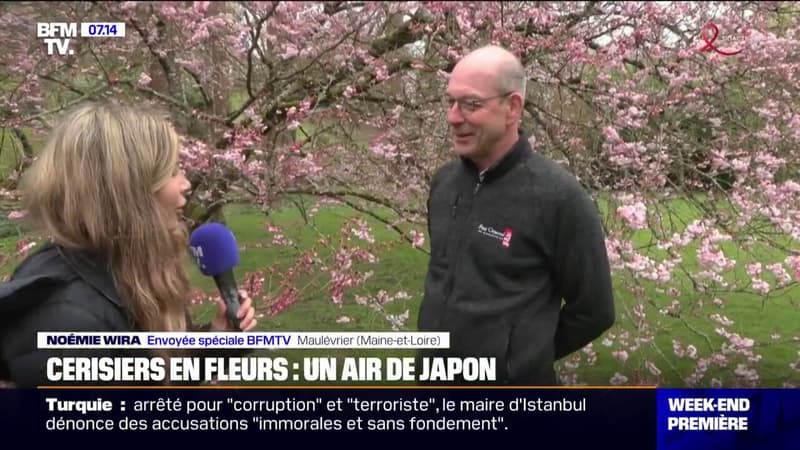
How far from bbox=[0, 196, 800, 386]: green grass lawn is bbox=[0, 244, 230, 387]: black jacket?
1121 millimetres

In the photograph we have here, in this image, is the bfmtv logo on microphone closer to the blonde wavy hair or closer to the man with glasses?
the blonde wavy hair

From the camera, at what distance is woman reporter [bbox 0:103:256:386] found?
1295 millimetres

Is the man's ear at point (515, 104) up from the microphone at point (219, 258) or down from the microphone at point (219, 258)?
up

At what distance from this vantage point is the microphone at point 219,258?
1.57 meters

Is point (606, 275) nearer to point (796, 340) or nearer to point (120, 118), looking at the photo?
point (120, 118)

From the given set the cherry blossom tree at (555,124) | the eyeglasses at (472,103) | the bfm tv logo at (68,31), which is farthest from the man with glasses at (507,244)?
the bfm tv logo at (68,31)

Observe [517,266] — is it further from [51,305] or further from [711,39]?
[711,39]

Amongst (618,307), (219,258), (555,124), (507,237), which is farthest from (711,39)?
(219,258)

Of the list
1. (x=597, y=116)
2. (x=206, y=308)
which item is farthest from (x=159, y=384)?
(x=597, y=116)

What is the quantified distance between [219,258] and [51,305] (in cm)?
38

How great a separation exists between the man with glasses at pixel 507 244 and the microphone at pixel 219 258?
54cm
